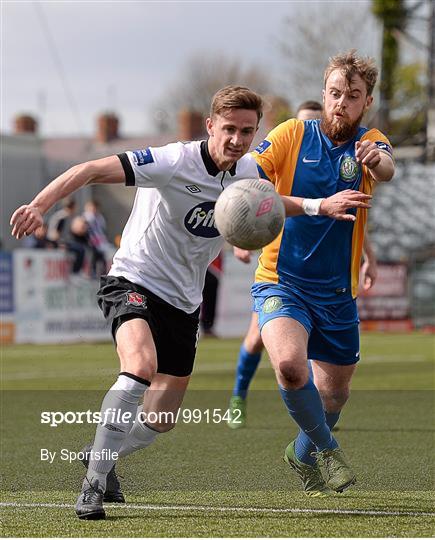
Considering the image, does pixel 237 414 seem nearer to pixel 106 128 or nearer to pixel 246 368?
pixel 246 368

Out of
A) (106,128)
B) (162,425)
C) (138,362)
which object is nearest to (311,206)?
(138,362)

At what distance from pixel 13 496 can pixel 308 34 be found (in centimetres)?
3785

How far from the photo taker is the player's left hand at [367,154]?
593cm

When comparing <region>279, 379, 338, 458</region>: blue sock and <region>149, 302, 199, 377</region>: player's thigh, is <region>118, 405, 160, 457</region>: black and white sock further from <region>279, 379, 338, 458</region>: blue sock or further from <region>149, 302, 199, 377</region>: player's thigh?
<region>279, 379, 338, 458</region>: blue sock

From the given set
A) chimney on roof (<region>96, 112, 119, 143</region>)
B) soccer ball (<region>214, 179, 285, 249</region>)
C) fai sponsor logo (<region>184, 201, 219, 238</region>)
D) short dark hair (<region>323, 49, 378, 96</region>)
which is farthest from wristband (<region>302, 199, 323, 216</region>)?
chimney on roof (<region>96, 112, 119, 143</region>)

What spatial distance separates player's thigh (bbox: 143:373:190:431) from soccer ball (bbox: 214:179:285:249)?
40.9 inches

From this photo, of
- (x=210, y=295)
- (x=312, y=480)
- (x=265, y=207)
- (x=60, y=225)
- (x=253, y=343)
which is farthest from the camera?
(x=60, y=225)

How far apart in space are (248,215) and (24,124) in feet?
165

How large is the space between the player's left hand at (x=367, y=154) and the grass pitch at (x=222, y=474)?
1.78m

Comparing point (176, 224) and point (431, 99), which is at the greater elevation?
point (431, 99)

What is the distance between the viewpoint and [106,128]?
61625 millimetres

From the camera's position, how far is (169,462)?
7.64m

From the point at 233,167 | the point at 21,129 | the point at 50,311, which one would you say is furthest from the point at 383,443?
the point at 21,129

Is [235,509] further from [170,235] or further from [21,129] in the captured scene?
[21,129]
